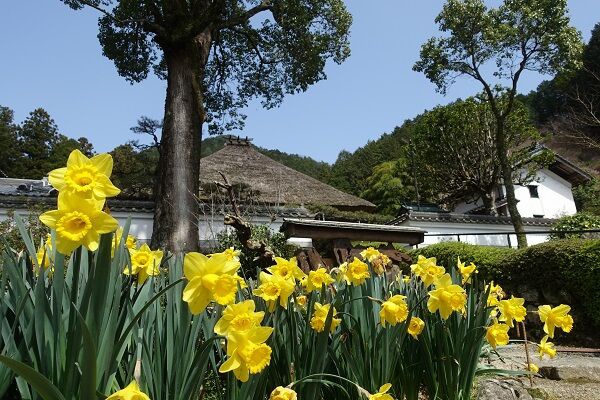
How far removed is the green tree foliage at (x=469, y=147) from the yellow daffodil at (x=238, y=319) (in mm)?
19639

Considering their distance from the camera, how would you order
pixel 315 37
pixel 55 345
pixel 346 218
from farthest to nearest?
pixel 346 218 → pixel 315 37 → pixel 55 345

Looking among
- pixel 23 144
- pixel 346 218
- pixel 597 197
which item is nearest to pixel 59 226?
pixel 346 218

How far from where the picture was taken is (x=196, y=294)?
969 millimetres

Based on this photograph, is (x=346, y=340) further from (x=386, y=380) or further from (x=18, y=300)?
(x=18, y=300)

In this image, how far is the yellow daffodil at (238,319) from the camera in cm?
102

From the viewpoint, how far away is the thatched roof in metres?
16.1

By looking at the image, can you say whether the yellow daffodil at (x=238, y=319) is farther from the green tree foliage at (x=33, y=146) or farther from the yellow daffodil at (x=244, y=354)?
the green tree foliage at (x=33, y=146)

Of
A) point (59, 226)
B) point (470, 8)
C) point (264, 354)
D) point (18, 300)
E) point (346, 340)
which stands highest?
point (470, 8)

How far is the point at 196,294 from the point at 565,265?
225 inches

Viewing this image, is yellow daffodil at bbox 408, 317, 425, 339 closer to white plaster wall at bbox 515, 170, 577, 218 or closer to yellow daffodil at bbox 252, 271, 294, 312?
yellow daffodil at bbox 252, 271, 294, 312

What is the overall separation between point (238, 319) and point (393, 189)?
2477 centimetres

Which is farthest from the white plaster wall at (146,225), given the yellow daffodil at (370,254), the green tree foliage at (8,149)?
the green tree foliage at (8,149)

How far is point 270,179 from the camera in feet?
55.8

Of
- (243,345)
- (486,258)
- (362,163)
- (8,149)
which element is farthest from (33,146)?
(243,345)
